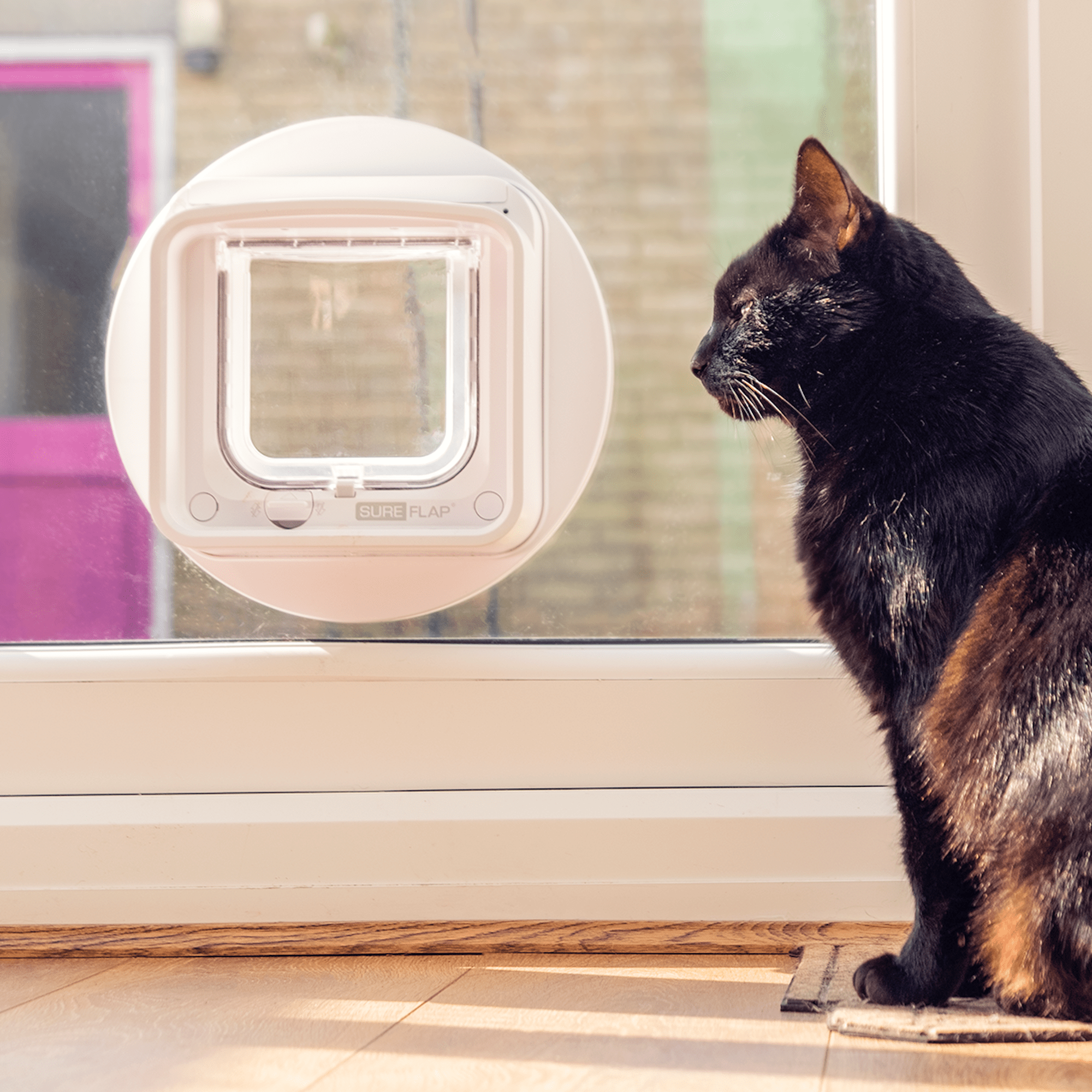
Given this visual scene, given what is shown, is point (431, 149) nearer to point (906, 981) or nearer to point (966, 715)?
point (966, 715)

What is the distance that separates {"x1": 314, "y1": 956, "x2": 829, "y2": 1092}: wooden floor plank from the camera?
689mm

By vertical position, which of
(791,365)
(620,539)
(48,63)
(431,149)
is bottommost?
(620,539)

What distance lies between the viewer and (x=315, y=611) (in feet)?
3.36

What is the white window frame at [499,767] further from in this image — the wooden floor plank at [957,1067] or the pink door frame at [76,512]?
the wooden floor plank at [957,1067]

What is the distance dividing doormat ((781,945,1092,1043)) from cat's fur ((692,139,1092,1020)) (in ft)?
0.04

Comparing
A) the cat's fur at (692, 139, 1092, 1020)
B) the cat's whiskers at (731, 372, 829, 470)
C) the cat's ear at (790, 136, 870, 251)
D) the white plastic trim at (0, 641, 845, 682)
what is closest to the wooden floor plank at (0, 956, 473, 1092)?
the white plastic trim at (0, 641, 845, 682)

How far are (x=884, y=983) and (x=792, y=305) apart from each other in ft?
1.93

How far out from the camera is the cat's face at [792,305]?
3.05 feet

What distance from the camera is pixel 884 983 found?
0.81 metres

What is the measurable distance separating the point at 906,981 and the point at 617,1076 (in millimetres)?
260

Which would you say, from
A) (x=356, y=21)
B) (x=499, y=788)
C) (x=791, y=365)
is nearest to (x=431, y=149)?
(x=356, y=21)

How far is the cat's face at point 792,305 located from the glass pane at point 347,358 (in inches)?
11.0

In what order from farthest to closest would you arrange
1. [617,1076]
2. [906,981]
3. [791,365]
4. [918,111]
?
[918,111] → [791,365] → [906,981] → [617,1076]

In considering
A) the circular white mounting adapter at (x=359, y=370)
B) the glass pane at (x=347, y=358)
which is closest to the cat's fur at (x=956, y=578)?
the circular white mounting adapter at (x=359, y=370)
